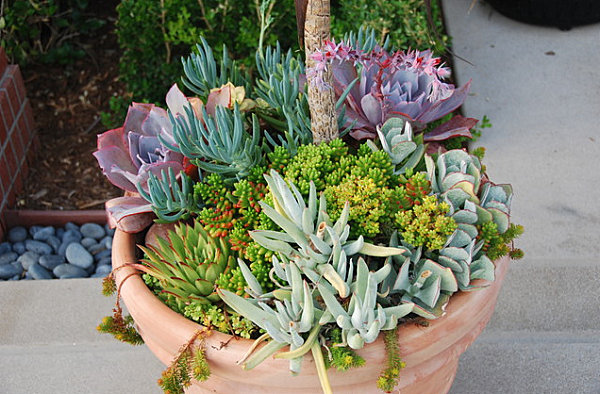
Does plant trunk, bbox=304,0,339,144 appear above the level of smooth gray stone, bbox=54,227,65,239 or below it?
above

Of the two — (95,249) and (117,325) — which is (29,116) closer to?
(95,249)

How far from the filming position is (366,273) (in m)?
1.13

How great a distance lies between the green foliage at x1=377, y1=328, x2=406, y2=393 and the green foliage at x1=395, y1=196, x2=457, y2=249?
0.17 meters

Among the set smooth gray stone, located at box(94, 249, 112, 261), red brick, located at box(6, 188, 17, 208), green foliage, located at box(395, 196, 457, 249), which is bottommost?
smooth gray stone, located at box(94, 249, 112, 261)

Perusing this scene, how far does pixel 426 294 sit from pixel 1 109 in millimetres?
1844

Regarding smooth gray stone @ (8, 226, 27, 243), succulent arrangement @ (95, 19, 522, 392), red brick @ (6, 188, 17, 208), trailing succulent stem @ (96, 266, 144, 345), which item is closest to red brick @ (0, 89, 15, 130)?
red brick @ (6, 188, 17, 208)

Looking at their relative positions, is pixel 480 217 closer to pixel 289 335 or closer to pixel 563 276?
pixel 289 335

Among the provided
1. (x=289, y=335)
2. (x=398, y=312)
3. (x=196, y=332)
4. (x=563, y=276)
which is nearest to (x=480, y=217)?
(x=398, y=312)

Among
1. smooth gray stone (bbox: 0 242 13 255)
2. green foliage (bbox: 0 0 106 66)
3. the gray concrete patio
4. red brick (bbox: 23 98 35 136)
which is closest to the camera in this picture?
the gray concrete patio

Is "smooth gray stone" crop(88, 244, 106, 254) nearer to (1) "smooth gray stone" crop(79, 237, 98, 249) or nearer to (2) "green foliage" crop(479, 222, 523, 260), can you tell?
(1) "smooth gray stone" crop(79, 237, 98, 249)

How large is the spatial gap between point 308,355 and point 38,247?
1535mm

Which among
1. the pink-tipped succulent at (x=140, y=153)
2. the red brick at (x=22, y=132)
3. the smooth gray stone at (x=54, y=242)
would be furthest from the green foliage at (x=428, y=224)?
the red brick at (x=22, y=132)

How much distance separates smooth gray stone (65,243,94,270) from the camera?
2.30 m

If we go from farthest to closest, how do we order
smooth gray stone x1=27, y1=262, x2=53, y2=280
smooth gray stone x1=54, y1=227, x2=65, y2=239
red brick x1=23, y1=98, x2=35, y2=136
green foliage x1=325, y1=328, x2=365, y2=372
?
red brick x1=23, y1=98, x2=35, y2=136 < smooth gray stone x1=54, y1=227, x2=65, y2=239 < smooth gray stone x1=27, y1=262, x2=53, y2=280 < green foliage x1=325, y1=328, x2=365, y2=372
